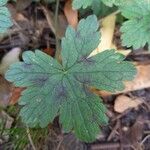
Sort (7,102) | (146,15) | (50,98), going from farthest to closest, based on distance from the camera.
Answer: (7,102)
(146,15)
(50,98)

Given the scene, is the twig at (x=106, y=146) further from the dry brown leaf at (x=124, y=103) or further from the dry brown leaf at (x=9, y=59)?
the dry brown leaf at (x=9, y=59)

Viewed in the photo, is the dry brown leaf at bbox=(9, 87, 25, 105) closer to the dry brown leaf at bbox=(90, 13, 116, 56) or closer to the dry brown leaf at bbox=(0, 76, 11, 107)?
the dry brown leaf at bbox=(0, 76, 11, 107)

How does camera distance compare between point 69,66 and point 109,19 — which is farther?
point 109,19

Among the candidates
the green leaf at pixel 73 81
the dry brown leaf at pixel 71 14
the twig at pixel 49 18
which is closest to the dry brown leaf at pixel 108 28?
the dry brown leaf at pixel 71 14

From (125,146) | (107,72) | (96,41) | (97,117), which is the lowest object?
(125,146)

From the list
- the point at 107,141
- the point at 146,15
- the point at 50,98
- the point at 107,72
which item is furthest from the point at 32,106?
the point at 146,15

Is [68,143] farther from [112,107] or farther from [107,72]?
[107,72]

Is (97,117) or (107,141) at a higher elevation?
(97,117)
